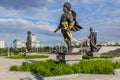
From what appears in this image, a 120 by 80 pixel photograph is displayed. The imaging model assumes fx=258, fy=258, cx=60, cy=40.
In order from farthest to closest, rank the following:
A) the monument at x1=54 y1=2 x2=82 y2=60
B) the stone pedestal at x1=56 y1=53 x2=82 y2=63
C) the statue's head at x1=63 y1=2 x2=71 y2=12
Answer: the statue's head at x1=63 y1=2 x2=71 y2=12 < the monument at x1=54 y1=2 x2=82 y2=60 < the stone pedestal at x1=56 y1=53 x2=82 y2=63

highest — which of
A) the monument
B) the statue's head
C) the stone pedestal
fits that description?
the statue's head

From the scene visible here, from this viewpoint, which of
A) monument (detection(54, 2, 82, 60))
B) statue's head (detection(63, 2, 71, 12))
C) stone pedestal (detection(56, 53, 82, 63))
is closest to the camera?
stone pedestal (detection(56, 53, 82, 63))

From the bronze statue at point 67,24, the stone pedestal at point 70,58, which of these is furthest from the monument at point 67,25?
the stone pedestal at point 70,58

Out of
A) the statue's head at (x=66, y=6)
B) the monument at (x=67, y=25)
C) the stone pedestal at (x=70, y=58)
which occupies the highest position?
the statue's head at (x=66, y=6)

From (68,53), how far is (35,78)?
3.79 m

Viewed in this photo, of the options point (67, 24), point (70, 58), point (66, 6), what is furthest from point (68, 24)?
point (70, 58)

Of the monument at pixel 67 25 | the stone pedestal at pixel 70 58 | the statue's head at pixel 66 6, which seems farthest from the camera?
the statue's head at pixel 66 6

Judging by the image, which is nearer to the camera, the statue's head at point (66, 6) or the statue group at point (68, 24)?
the statue group at point (68, 24)

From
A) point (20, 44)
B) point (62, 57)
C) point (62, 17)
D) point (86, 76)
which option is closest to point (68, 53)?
point (62, 57)

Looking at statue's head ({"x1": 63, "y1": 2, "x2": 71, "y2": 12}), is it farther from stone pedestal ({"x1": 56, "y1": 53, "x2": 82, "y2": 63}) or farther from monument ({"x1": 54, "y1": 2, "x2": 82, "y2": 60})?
stone pedestal ({"x1": 56, "y1": 53, "x2": 82, "y2": 63})

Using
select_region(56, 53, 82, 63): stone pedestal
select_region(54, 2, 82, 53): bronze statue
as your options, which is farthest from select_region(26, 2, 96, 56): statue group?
select_region(56, 53, 82, 63): stone pedestal

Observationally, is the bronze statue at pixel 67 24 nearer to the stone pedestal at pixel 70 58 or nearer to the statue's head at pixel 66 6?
the statue's head at pixel 66 6

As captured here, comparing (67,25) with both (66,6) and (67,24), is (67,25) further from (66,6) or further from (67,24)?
(66,6)

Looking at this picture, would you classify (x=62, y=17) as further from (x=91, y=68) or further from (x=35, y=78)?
(x=35, y=78)
